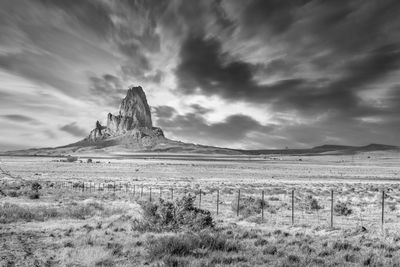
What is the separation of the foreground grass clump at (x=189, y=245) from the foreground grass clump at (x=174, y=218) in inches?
105

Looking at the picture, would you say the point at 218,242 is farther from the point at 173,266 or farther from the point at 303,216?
the point at 303,216

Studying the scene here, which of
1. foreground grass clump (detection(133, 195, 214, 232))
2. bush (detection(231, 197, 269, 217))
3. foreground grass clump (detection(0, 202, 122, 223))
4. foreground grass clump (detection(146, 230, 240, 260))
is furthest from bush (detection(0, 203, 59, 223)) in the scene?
bush (detection(231, 197, 269, 217))

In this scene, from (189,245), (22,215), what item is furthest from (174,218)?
(22,215)

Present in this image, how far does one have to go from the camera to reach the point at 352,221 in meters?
21.0

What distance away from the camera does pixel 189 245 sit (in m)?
11.5

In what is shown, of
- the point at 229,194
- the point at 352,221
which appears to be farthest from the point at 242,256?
the point at 229,194

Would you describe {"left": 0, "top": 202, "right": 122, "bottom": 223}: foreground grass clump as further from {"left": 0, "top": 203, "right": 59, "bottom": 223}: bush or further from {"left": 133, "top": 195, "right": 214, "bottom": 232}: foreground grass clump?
{"left": 133, "top": 195, "right": 214, "bottom": 232}: foreground grass clump

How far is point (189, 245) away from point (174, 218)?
16.1 feet

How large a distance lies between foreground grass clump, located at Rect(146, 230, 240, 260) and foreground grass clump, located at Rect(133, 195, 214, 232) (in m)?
2.66

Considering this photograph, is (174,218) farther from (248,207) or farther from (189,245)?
(248,207)

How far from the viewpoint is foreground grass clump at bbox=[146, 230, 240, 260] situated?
36.1 feet

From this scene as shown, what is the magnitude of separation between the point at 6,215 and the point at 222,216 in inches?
478

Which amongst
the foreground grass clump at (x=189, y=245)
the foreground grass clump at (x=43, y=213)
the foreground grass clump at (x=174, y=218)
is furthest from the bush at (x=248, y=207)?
the foreground grass clump at (x=189, y=245)

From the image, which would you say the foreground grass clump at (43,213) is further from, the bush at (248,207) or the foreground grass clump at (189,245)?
the foreground grass clump at (189,245)
